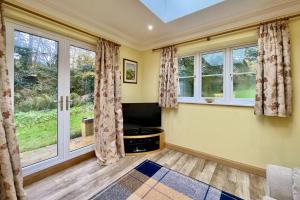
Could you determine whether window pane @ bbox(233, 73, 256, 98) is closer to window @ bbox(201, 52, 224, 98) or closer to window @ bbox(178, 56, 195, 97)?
window @ bbox(201, 52, 224, 98)

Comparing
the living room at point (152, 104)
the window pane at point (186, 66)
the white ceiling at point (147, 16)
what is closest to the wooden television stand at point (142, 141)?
the living room at point (152, 104)

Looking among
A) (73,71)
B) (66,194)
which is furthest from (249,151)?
(73,71)

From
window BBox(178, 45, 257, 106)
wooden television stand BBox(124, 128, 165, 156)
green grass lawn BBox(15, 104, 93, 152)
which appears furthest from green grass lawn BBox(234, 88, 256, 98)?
green grass lawn BBox(15, 104, 93, 152)

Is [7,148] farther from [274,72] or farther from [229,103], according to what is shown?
[274,72]

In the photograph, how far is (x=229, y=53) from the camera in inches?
98.3

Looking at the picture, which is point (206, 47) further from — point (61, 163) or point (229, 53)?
point (61, 163)

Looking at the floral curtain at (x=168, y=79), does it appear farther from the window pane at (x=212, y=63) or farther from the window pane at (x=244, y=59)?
the window pane at (x=244, y=59)

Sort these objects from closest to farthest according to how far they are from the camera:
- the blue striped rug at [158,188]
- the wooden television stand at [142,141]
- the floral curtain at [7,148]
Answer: the floral curtain at [7,148]
the blue striped rug at [158,188]
the wooden television stand at [142,141]

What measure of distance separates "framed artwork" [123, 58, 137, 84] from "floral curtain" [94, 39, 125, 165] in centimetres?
48

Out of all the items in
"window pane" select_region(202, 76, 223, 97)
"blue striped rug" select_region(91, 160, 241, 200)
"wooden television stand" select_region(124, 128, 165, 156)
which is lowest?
"blue striped rug" select_region(91, 160, 241, 200)

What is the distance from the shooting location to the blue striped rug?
1702 mm

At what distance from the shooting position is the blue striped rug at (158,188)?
1702 mm

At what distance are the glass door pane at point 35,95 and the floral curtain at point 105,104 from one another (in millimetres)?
621

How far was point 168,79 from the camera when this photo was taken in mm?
2977
